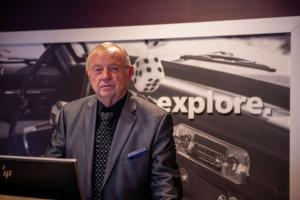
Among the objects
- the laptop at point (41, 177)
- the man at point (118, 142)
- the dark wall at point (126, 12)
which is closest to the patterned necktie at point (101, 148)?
the man at point (118, 142)

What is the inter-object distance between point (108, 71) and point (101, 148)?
15.1 inches

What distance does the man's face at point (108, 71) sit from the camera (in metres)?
1.89

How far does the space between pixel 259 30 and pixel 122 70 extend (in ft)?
3.81

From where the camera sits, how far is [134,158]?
183 cm

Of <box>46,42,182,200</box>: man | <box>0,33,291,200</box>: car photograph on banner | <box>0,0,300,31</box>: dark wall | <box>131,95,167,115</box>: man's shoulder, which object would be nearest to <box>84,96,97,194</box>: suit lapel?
<box>46,42,182,200</box>: man

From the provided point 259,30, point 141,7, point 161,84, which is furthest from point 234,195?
point 141,7

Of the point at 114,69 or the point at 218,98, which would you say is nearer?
the point at 114,69

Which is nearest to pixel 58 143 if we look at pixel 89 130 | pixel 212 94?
pixel 89 130

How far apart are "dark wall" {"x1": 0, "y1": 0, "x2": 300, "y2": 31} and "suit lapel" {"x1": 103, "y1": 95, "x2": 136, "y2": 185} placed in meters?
1.14

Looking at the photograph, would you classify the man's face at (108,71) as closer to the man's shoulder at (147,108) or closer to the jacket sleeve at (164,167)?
the man's shoulder at (147,108)

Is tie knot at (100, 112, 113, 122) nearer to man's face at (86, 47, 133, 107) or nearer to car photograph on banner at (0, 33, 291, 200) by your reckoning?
man's face at (86, 47, 133, 107)

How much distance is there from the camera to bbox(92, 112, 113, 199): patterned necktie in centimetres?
185

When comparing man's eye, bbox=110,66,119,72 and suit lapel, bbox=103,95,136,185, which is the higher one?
man's eye, bbox=110,66,119,72

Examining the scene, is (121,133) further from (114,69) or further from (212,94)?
(212,94)
